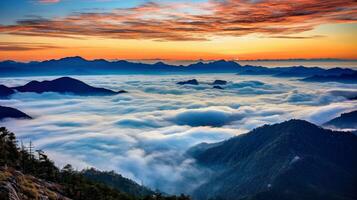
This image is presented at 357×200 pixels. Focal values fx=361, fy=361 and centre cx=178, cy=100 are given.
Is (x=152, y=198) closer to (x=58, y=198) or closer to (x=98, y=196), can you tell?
(x=98, y=196)

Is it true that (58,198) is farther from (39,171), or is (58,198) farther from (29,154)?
(29,154)

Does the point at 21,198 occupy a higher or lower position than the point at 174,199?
higher

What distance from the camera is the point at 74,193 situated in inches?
2036

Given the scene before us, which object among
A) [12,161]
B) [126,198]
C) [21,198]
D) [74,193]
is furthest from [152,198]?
[21,198]

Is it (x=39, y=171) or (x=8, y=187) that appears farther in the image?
(x=39, y=171)

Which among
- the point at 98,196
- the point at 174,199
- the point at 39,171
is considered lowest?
the point at 174,199

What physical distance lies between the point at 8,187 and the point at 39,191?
23.6ft

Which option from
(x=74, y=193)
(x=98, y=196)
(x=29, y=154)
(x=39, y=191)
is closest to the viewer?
(x=39, y=191)

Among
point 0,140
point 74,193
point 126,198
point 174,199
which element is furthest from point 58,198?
point 174,199

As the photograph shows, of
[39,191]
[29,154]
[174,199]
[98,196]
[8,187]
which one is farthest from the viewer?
[174,199]

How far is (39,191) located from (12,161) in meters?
14.4

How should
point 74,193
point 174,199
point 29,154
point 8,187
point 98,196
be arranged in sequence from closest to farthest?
point 8,187, point 74,193, point 98,196, point 29,154, point 174,199

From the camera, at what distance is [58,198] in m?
44.5

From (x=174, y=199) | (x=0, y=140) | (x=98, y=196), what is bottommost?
(x=174, y=199)
